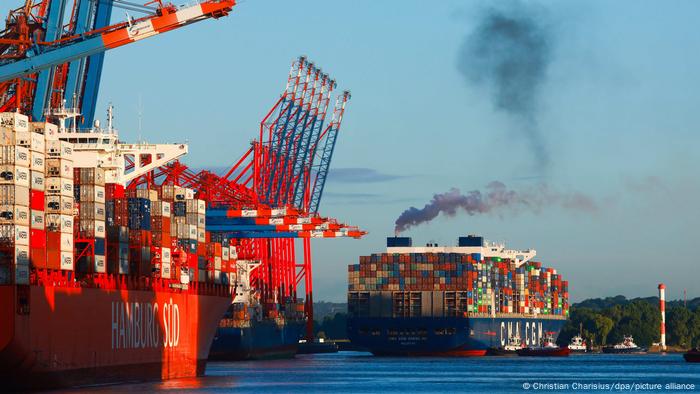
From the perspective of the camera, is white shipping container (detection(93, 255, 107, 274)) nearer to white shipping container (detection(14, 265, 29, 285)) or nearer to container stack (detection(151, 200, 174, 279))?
white shipping container (detection(14, 265, 29, 285))

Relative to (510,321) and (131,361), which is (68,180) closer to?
(131,361)

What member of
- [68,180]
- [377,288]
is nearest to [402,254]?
[377,288]

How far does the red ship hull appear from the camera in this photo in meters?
53.8

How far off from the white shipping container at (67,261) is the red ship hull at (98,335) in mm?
816

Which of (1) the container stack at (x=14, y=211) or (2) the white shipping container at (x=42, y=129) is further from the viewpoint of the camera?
(2) the white shipping container at (x=42, y=129)

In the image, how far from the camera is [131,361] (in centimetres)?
6412

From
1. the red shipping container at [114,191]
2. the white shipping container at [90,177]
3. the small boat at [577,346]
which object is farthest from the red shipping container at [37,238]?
the small boat at [577,346]

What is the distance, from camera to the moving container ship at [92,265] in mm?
53688

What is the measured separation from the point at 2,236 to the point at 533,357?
3157 inches

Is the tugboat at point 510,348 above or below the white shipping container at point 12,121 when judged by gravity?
below

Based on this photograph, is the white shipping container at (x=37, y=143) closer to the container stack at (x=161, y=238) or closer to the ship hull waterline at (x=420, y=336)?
the container stack at (x=161, y=238)

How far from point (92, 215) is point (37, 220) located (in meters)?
4.39

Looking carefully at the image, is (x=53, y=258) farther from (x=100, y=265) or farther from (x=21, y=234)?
(x=100, y=265)

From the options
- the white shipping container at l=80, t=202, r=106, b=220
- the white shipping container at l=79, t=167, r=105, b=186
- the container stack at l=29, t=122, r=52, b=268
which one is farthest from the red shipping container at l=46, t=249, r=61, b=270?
the white shipping container at l=79, t=167, r=105, b=186
